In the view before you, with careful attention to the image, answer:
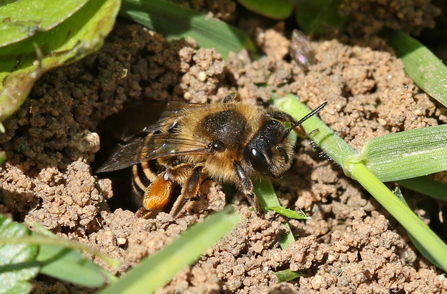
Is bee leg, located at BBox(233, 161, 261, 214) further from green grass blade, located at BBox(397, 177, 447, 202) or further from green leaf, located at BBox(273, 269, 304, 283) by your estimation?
green grass blade, located at BBox(397, 177, 447, 202)

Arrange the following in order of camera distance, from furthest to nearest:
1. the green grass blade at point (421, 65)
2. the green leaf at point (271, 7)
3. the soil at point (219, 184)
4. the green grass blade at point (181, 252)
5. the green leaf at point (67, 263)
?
the green leaf at point (271, 7)
the green grass blade at point (421, 65)
the soil at point (219, 184)
the green leaf at point (67, 263)
the green grass blade at point (181, 252)

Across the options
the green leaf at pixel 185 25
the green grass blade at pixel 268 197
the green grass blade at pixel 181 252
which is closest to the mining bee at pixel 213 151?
the green grass blade at pixel 268 197

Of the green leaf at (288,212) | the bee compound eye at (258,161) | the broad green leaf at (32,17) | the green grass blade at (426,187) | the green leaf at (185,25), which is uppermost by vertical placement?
the broad green leaf at (32,17)

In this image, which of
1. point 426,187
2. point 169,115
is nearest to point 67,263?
point 169,115

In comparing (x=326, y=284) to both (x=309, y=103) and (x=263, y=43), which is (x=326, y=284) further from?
(x=263, y=43)

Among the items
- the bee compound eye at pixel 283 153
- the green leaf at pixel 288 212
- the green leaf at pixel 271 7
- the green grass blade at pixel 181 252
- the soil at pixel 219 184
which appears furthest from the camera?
the green leaf at pixel 271 7

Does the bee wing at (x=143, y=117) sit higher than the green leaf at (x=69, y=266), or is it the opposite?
the green leaf at (x=69, y=266)

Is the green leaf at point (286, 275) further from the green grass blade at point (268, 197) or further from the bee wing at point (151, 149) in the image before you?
the bee wing at point (151, 149)
